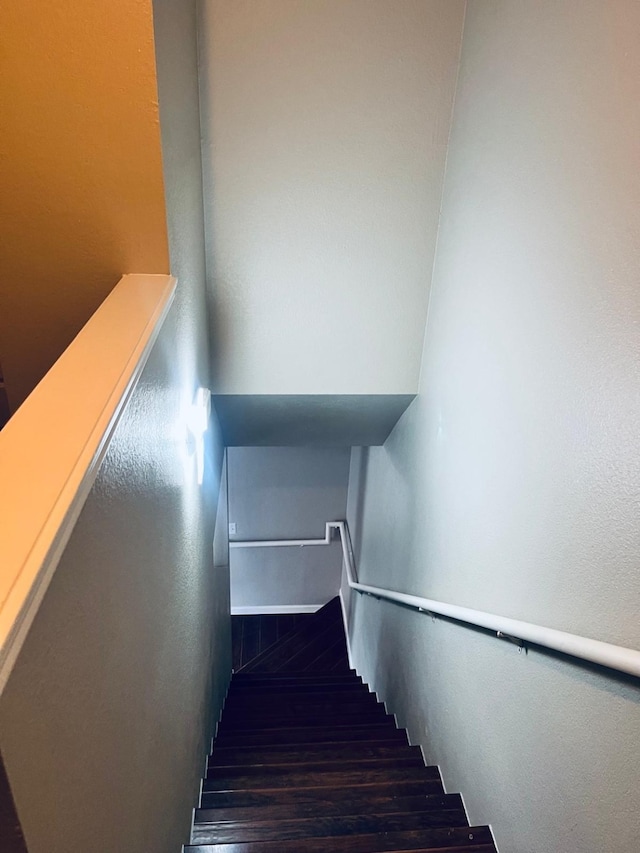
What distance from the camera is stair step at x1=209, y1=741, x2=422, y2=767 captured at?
2.21 meters

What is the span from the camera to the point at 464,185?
198cm

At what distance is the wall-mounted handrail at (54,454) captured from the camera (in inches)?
21.8

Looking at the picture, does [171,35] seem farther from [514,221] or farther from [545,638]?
[545,638]

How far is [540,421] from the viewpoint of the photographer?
51.4 inches

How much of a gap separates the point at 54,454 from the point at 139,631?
56cm

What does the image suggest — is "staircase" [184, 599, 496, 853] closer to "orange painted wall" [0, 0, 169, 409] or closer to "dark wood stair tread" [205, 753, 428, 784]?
"dark wood stair tread" [205, 753, 428, 784]

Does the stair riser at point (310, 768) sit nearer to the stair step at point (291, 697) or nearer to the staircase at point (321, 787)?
the staircase at point (321, 787)

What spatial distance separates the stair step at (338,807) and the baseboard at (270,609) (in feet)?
13.4

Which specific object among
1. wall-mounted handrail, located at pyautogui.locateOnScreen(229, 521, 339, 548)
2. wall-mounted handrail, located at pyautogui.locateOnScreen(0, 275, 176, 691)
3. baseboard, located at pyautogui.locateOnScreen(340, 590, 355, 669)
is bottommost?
baseboard, located at pyautogui.locateOnScreen(340, 590, 355, 669)

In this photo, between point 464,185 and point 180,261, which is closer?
point 180,261

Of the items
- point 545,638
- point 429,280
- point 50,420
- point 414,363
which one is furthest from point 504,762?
point 429,280

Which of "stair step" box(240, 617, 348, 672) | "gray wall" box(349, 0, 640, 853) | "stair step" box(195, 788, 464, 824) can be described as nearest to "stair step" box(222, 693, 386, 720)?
"gray wall" box(349, 0, 640, 853)

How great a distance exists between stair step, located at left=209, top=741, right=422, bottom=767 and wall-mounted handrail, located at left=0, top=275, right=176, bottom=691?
1.93 m

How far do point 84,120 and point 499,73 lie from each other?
1.25 meters
